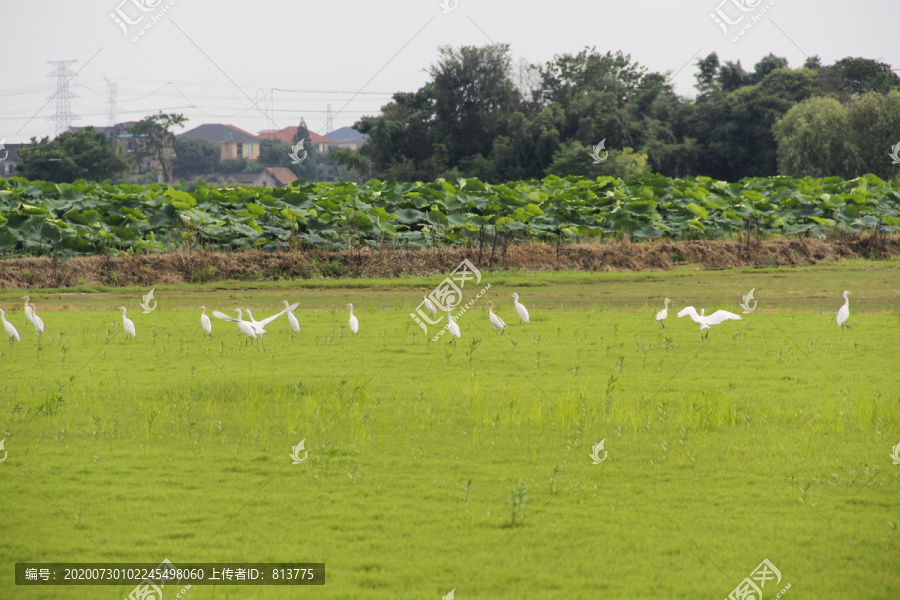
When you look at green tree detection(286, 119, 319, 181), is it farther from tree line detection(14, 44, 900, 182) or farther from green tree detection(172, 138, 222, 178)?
green tree detection(172, 138, 222, 178)

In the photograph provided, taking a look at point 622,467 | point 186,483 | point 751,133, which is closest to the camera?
point 186,483

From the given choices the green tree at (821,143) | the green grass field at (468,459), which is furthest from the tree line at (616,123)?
the green grass field at (468,459)

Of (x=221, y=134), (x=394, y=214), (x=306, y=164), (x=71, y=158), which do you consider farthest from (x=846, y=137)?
(x=221, y=134)

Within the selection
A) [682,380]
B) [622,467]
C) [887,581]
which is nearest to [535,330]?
[682,380]

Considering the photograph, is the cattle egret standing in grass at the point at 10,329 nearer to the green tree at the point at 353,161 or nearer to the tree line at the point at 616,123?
the tree line at the point at 616,123

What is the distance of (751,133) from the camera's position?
193ft

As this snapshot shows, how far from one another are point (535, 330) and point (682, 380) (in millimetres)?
4920

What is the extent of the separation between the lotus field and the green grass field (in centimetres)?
1065

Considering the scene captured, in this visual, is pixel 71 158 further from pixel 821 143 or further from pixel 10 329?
pixel 821 143

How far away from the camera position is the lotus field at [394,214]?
25.3 meters

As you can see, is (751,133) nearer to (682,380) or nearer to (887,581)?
(682,380)

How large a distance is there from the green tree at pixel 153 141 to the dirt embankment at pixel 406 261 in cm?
3449

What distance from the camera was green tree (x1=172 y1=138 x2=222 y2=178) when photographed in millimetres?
70019

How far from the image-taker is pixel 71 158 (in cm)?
4997
